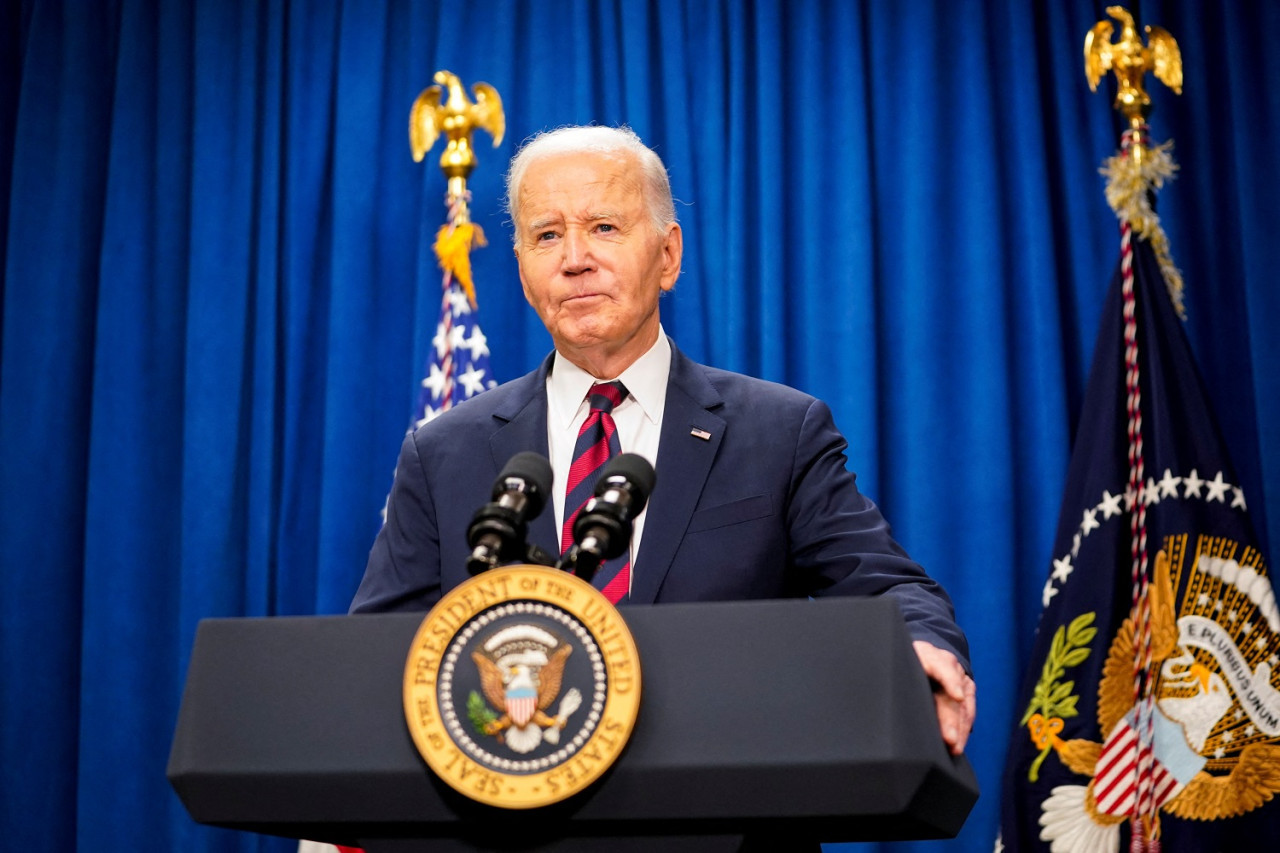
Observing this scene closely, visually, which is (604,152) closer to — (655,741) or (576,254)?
(576,254)

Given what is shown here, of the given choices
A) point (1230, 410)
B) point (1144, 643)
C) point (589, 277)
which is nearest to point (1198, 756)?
point (1144, 643)

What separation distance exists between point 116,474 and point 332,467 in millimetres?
730

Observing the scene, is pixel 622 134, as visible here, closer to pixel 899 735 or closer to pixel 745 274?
pixel 899 735

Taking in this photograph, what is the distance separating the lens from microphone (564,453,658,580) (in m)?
1.12

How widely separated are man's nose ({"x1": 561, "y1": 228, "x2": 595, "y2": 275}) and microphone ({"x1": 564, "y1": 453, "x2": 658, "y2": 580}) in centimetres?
79

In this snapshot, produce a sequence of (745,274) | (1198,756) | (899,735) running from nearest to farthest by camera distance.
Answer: (899,735) → (1198,756) → (745,274)

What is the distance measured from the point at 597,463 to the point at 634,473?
2.06ft

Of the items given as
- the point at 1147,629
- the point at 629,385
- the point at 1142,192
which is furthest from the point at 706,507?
the point at 1142,192

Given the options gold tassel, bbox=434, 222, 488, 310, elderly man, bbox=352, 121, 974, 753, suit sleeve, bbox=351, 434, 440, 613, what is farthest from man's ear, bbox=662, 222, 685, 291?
gold tassel, bbox=434, 222, 488, 310

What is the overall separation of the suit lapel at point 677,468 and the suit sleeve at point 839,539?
14cm

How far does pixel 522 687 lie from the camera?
1.06m

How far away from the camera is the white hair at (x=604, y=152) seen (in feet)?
6.44

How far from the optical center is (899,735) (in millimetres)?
1047

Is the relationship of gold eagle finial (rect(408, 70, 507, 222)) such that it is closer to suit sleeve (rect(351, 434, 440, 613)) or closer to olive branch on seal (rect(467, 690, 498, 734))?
suit sleeve (rect(351, 434, 440, 613))
